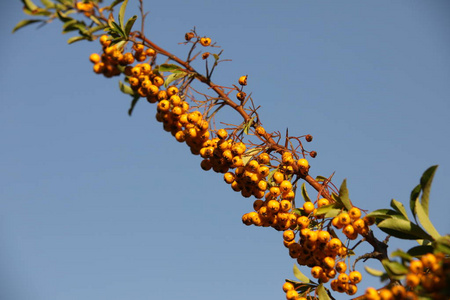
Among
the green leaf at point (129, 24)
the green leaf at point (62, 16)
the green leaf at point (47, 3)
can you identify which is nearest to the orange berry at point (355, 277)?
the green leaf at point (129, 24)

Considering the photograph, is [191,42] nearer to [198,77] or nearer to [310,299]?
[198,77]

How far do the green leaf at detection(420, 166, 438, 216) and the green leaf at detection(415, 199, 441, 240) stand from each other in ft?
0.07

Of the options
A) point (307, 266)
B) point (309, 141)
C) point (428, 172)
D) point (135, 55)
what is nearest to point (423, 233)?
point (428, 172)

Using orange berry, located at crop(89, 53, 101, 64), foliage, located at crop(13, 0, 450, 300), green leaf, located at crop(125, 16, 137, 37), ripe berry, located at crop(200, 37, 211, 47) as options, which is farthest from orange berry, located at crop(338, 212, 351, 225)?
orange berry, located at crop(89, 53, 101, 64)

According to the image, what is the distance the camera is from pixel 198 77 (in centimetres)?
352

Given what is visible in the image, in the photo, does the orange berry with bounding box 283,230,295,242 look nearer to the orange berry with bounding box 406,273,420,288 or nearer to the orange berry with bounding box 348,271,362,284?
the orange berry with bounding box 348,271,362,284

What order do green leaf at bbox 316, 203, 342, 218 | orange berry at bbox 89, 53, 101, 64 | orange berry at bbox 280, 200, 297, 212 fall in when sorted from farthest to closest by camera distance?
1. orange berry at bbox 89, 53, 101, 64
2. orange berry at bbox 280, 200, 297, 212
3. green leaf at bbox 316, 203, 342, 218

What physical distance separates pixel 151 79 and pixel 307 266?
183cm

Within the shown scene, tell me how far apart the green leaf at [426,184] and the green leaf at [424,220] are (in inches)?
0.8

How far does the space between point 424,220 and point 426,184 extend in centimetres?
24

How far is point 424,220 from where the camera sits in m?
3.00

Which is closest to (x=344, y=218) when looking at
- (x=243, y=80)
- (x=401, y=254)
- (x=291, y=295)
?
(x=401, y=254)

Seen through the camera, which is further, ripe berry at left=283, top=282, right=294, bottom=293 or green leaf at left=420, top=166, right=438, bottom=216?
ripe berry at left=283, top=282, right=294, bottom=293

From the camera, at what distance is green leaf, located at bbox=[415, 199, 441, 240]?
9.71 ft
